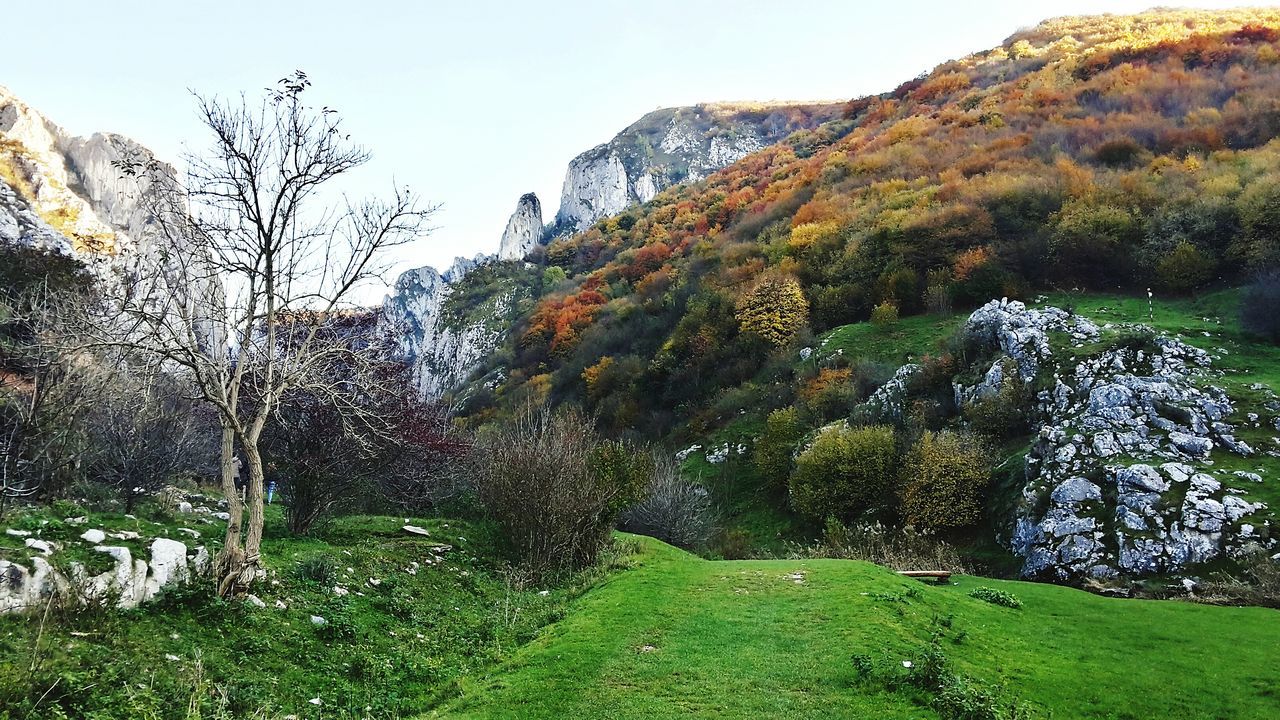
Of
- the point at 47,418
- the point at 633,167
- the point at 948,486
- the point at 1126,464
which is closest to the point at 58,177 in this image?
the point at 47,418

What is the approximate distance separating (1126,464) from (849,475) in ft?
26.2

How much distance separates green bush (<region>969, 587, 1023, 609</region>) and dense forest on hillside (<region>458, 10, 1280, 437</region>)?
16072 mm

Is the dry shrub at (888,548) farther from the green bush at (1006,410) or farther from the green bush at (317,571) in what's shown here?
the green bush at (317,571)

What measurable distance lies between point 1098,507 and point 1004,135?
122 feet

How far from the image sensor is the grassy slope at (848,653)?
7.21 meters

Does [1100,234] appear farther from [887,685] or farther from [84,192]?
[84,192]

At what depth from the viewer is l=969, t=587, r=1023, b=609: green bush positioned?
1186cm

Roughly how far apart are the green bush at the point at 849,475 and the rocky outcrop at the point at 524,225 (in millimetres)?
102592

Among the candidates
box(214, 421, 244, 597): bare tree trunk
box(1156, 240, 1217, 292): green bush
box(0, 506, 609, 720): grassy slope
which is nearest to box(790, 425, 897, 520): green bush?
box(0, 506, 609, 720): grassy slope

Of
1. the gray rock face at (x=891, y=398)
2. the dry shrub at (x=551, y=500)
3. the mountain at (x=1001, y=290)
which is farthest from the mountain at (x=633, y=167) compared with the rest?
the dry shrub at (x=551, y=500)

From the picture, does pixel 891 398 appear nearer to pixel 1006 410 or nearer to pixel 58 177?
pixel 1006 410

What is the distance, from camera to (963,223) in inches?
1380

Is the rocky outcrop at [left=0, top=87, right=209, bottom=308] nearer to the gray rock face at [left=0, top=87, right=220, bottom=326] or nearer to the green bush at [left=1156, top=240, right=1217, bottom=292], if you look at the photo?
the gray rock face at [left=0, top=87, right=220, bottom=326]

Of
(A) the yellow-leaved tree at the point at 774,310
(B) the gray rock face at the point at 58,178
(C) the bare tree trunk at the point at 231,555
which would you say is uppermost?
(B) the gray rock face at the point at 58,178
